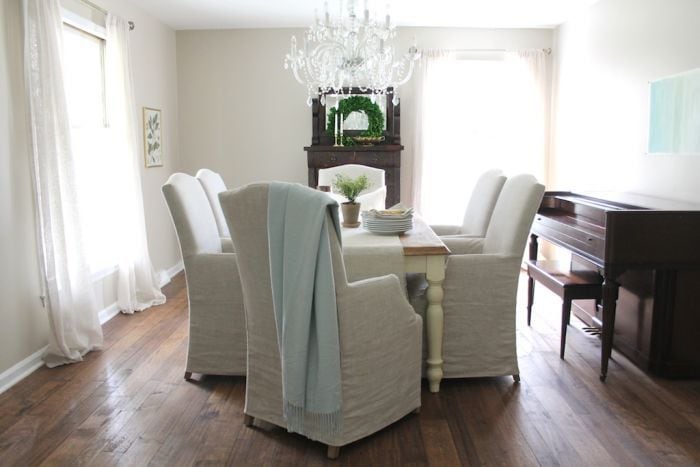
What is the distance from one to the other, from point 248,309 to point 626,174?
3.25m

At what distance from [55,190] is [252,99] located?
3.09 m

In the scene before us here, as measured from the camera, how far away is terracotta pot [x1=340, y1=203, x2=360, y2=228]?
3600 millimetres

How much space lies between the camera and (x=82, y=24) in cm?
431

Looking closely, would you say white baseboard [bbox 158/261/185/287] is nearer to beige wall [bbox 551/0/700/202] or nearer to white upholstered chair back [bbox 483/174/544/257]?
white upholstered chair back [bbox 483/174/544/257]

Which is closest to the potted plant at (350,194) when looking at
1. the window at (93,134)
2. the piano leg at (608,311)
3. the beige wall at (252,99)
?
the piano leg at (608,311)

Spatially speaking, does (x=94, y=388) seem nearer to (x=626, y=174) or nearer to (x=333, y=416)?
(x=333, y=416)

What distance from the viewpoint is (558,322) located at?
4367 mm

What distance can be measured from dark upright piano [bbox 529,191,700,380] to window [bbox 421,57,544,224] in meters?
2.60

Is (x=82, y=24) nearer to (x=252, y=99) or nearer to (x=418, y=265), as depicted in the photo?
(x=252, y=99)

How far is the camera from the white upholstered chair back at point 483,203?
3705 millimetres

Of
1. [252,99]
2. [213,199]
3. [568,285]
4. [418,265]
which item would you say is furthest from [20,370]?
[252,99]

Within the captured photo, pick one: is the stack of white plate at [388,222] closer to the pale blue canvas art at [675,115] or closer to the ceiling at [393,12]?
the pale blue canvas art at [675,115]

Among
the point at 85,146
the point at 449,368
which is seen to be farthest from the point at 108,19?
the point at 449,368

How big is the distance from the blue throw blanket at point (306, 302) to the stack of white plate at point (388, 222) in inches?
38.6
